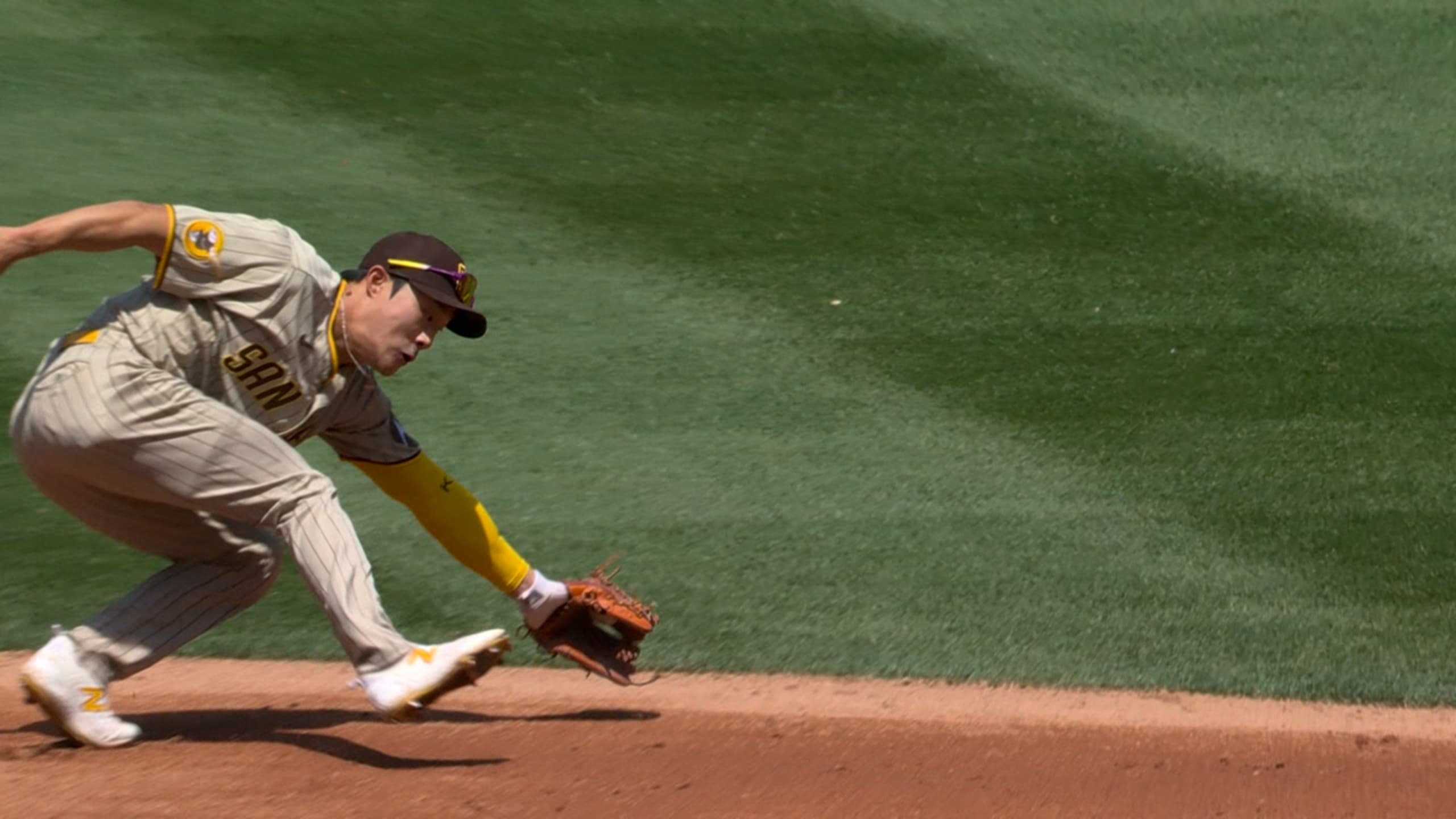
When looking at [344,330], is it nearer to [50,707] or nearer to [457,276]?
[457,276]

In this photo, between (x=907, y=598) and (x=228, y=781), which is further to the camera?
(x=907, y=598)

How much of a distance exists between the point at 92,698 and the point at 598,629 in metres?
1.31

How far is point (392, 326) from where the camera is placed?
4.02 metres

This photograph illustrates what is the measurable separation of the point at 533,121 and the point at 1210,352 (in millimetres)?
3792

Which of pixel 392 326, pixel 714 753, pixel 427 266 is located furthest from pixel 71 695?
pixel 714 753

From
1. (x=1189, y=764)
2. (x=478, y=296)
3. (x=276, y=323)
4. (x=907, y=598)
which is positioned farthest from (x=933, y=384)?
(x=276, y=323)

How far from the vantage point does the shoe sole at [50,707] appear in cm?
412

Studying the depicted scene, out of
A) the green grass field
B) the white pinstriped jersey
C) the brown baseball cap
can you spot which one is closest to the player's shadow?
the green grass field

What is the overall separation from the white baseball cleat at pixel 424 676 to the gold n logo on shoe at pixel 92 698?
774 mm

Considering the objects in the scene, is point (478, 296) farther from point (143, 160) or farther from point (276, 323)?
point (276, 323)

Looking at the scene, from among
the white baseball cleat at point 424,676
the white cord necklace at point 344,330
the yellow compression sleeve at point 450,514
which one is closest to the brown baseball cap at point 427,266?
the white cord necklace at point 344,330

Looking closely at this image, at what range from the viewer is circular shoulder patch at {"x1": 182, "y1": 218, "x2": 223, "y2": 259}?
12.5 feet

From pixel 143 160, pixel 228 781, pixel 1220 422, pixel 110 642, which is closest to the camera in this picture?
pixel 228 781

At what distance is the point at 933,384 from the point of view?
7012 mm
